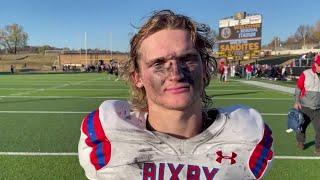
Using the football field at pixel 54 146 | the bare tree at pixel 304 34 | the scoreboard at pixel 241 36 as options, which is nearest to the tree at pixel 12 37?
the bare tree at pixel 304 34

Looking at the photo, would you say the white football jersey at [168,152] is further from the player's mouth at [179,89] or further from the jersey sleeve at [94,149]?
the player's mouth at [179,89]

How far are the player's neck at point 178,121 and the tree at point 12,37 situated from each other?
6045 inches

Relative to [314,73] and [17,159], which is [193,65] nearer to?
[17,159]

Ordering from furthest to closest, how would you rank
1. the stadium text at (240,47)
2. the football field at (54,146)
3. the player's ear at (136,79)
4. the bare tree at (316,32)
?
the bare tree at (316,32) → the stadium text at (240,47) → the football field at (54,146) → the player's ear at (136,79)

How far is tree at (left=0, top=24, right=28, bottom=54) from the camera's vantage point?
5891 inches

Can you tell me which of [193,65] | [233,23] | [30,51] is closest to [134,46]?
[193,65]

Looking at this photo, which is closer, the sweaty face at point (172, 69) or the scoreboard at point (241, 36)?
the sweaty face at point (172, 69)

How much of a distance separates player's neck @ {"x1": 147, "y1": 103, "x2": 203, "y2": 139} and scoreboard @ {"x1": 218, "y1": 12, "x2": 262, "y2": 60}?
4504cm

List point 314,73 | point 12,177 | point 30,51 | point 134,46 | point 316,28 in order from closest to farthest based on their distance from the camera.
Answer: point 134,46, point 12,177, point 314,73, point 316,28, point 30,51

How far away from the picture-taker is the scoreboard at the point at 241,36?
47000 millimetres

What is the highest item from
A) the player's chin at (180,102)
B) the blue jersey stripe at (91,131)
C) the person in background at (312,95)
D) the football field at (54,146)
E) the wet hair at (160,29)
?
the wet hair at (160,29)

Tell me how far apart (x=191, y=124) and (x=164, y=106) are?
0.44 feet

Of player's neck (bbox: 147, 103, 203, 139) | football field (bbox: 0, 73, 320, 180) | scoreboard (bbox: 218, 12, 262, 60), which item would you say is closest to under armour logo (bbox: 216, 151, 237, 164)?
player's neck (bbox: 147, 103, 203, 139)

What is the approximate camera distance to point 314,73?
8.07 metres
